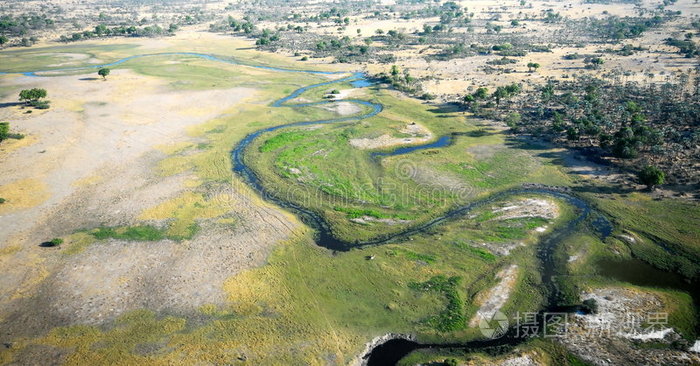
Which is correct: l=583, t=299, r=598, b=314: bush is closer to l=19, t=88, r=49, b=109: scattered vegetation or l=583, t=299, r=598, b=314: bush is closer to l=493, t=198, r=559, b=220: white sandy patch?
l=493, t=198, r=559, b=220: white sandy patch

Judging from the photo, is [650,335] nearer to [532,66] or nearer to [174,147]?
[174,147]

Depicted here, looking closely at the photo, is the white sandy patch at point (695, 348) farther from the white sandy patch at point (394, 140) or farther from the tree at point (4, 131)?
the tree at point (4, 131)

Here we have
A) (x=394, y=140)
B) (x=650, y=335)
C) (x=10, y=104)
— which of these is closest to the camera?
(x=650, y=335)

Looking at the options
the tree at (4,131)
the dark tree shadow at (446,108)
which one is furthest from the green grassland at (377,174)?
the tree at (4,131)

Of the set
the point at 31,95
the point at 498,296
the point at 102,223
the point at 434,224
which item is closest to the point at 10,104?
the point at 31,95

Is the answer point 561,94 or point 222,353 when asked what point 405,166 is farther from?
point 561,94

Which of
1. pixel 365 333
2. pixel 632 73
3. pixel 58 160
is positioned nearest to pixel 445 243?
pixel 365 333
